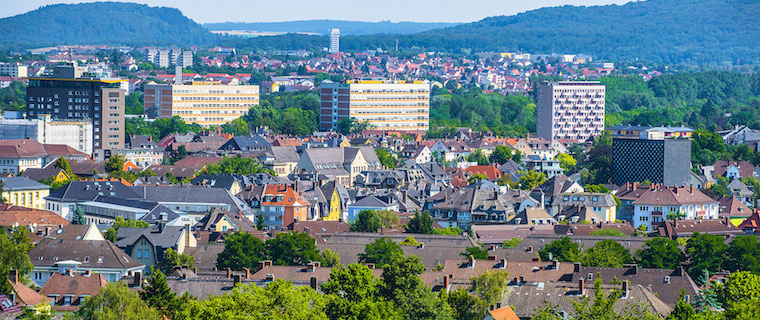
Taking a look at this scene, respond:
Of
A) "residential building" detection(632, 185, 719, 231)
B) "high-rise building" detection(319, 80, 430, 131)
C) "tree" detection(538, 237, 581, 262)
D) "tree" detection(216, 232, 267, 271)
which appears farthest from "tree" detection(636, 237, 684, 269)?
"high-rise building" detection(319, 80, 430, 131)

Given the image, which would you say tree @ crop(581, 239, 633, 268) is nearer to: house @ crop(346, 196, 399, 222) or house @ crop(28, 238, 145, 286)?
house @ crop(28, 238, 145, 286)

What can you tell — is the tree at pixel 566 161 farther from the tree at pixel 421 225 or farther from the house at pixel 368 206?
the tree at pixel 421 225

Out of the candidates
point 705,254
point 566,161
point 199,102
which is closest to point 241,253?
point 705,254

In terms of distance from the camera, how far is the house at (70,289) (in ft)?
155

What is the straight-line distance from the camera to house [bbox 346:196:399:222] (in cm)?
8485

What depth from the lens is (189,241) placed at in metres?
62.5

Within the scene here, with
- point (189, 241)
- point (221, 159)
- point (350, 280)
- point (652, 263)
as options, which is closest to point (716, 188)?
point (221, 159)

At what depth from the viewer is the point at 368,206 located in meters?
85.4

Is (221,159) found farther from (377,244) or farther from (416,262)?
(416,262)

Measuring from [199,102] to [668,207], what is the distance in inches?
3531

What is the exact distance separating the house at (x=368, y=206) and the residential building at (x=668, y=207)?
1577cm

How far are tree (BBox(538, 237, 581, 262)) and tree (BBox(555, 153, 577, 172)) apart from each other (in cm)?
6938

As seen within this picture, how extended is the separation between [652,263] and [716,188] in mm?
44626

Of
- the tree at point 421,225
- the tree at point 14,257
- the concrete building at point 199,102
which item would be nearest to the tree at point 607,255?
the tree at point 421,225
